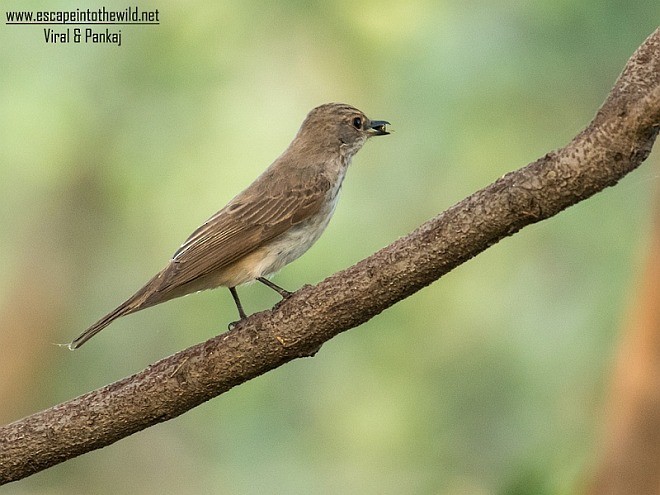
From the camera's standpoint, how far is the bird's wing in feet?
13.1

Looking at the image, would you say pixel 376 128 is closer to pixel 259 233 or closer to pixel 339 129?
pixel 339 129

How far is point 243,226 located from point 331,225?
210 cm

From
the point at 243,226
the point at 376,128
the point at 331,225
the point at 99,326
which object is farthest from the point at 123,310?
the point at 331,225

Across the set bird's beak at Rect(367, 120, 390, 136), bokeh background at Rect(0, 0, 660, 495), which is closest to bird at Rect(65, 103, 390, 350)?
bird's beak at Rect(367, 120, 390, 136)

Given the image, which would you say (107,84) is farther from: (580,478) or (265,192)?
(580,478)

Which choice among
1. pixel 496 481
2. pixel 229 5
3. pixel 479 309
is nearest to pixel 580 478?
pixel 496 481

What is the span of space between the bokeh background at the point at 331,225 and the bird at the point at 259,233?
163cm

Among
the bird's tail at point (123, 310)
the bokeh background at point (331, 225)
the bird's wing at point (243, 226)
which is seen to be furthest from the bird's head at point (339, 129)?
the bokeh background at point (331, 225)

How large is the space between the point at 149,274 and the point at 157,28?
1.69 meters

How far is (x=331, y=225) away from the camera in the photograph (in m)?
6.26

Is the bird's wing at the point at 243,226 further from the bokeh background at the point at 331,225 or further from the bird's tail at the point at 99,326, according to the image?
the bokeh background at the point at 331,225

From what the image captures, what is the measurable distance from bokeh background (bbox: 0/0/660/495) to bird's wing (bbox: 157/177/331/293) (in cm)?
180

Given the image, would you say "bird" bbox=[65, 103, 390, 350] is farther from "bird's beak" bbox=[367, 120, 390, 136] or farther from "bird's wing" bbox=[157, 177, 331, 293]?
"bird's beak" bbox=[367, 120, 390, 136]

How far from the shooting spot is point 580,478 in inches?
210
